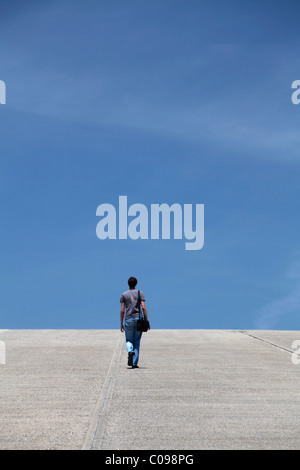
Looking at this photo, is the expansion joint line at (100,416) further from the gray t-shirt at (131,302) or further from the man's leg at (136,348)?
the gray t-shirt at (131,302)

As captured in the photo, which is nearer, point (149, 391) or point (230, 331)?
point (149, 391)

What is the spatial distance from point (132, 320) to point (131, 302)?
1.25 ft

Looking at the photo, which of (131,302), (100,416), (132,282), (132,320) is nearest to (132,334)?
(132,320)

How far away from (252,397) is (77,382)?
3.21 m

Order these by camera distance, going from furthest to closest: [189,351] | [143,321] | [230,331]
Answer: [230,331] < [189,351] < [143,321]

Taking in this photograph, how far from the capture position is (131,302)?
1436cm

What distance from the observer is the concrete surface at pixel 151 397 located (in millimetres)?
7664

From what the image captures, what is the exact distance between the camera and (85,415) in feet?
29.5

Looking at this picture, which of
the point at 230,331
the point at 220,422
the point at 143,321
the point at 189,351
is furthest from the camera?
the point at 230,331

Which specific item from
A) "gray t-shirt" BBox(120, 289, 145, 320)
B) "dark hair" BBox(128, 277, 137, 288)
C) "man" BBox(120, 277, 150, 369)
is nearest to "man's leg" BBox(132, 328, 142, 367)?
"man" BBox(120, 277, 150, 369)

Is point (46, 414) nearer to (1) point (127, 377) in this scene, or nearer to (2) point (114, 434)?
(2) point (114, 434)

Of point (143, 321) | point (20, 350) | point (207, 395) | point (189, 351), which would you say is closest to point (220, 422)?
point (207, 395)

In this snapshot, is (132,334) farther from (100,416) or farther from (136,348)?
(100,416)

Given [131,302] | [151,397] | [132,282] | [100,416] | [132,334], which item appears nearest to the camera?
[100,416]
